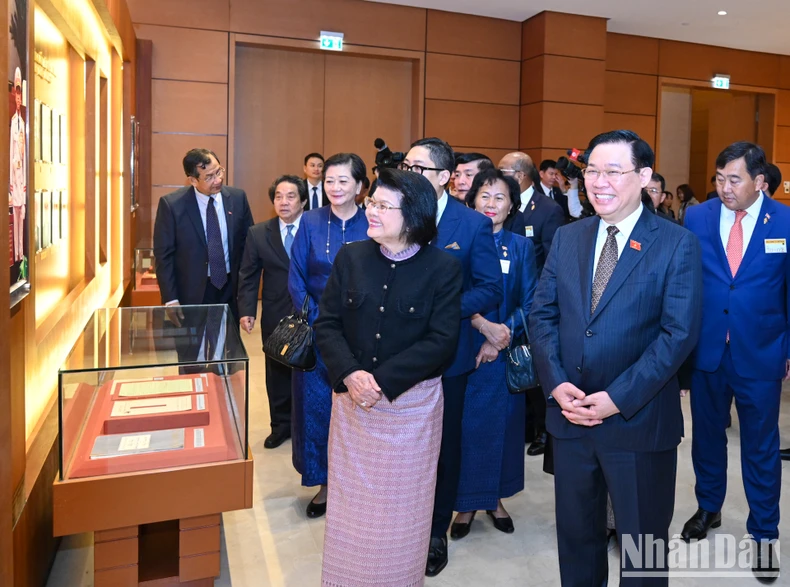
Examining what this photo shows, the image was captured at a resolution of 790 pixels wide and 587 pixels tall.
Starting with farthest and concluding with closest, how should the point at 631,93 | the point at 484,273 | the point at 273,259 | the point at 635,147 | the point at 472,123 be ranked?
the point at 631,93 < the point at 472,123 < the point at 273,259 < the point at 484,273 < the point at 635,147

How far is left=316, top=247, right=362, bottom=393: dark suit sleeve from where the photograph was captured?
227 cm

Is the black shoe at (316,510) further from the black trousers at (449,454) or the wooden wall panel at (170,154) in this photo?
the wooden wall panel at (170,154)

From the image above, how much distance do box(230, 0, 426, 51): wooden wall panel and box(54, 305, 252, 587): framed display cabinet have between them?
6.83m

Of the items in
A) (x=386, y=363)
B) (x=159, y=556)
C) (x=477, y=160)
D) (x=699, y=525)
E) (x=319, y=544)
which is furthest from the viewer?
(x=477, y=160)

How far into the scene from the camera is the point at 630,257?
2.08m

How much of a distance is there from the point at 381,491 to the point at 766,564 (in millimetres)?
1719

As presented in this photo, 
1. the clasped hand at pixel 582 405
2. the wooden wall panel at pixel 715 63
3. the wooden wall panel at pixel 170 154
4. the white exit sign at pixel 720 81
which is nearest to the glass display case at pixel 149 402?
the clasped hand at pixel 582 405

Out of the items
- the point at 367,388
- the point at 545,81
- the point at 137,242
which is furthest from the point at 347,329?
the point at 545,81

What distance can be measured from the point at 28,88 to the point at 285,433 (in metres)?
2.51

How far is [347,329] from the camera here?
7.73 feet

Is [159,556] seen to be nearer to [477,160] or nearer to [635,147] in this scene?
[635,147]

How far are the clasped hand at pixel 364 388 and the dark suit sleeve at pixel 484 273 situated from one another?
0.65 meters

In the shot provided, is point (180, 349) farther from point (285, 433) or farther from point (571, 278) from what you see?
point (285, 433)

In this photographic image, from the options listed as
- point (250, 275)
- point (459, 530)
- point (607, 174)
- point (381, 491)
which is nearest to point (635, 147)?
point (607, 174)
